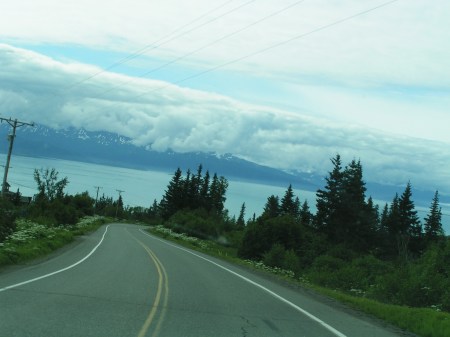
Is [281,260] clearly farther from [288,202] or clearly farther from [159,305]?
[288,202]

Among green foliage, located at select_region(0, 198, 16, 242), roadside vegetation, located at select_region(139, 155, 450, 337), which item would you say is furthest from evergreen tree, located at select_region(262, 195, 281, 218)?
green foliage, located at select_region(0, 198, 16, 242)

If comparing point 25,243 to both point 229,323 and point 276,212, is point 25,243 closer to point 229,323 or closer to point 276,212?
point 229,323

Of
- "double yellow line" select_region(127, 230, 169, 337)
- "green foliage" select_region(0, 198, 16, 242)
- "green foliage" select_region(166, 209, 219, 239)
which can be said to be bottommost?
"green foliage" select_region(166, 209, 219, 239)

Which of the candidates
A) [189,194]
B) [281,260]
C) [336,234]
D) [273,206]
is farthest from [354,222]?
[189,194]

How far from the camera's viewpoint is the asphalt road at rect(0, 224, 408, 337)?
9.16m

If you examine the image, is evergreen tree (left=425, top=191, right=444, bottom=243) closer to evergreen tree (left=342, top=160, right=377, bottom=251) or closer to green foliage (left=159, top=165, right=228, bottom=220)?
evergreen tree (left=342, top=160, right=377, bottom=251)

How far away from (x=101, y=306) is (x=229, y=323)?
8.72ft

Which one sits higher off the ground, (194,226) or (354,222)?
(354,222)

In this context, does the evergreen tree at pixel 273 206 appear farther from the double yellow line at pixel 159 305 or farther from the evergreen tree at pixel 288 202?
the double yellow line at pixel 159 305

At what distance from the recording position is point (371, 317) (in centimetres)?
1341

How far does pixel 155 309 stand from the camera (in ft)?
37.6

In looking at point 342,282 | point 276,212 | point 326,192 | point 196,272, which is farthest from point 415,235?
point 196,272

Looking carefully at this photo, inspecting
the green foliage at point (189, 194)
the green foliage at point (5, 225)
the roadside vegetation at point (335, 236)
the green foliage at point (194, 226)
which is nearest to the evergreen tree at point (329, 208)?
the roadside vegetation at point (335, 236)

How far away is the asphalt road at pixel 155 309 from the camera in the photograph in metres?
9.16
